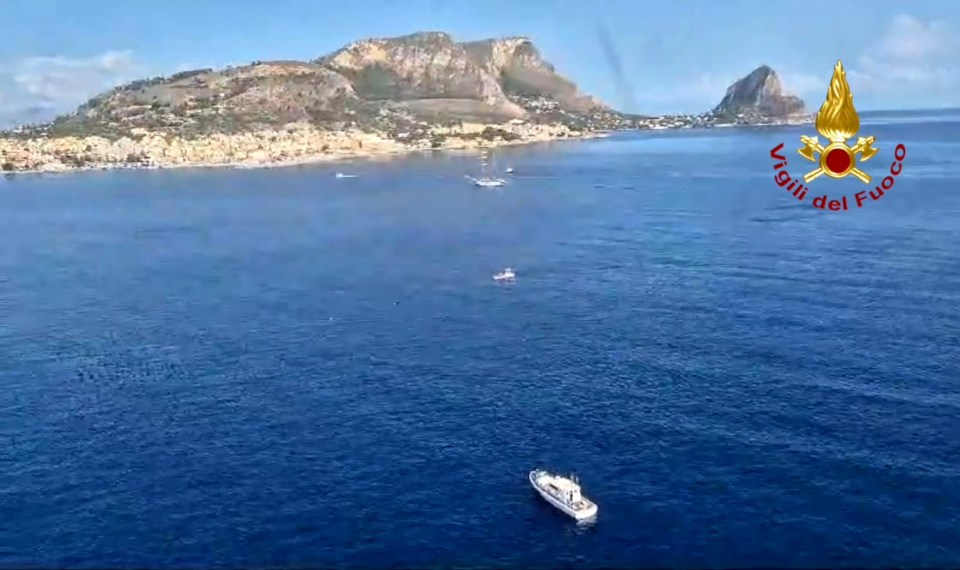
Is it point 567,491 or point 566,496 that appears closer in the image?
point 566,496

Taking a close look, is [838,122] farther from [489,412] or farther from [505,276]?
[505,276]

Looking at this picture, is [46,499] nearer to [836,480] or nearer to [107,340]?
[107,340]

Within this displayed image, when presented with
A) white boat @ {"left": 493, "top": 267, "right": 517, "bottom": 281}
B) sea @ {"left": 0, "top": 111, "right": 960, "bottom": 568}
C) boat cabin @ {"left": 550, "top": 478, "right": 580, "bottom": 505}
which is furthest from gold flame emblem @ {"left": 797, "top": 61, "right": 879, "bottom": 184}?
white boat @ {"left": 493, "top": 267, "right": 517, "bottom": 281}

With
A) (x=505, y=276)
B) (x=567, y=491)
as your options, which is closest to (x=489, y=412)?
(x=567, y=491)

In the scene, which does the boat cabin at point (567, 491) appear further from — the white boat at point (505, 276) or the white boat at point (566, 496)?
the white boat at point (505, 276)

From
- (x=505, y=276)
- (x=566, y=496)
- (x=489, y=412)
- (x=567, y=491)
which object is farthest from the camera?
(x=505, y=276)

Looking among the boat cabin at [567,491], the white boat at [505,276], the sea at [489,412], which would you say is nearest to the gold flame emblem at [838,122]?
the sea at [489,412]
